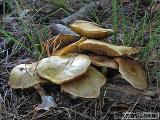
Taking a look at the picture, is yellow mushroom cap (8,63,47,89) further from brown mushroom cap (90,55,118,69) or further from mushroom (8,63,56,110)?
brown mushroom cap (90,55,118,69)

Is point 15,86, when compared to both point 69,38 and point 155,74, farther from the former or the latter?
point 155,74

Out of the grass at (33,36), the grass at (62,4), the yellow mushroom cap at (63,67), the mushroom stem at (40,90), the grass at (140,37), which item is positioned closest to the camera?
the yellow mushroom cap at (63,67)

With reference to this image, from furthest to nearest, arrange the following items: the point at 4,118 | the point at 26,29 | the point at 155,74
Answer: the point at 26,29
the point at 155,74
the point at 4,118

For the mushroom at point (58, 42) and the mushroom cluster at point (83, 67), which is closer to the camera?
the mushroom cluster at point (83, 67)

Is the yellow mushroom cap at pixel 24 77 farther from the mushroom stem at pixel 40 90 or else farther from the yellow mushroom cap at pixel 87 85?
the yellow mushroom cap at pixel 87 85

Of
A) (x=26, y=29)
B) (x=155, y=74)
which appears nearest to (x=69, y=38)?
(x=26, y=29)

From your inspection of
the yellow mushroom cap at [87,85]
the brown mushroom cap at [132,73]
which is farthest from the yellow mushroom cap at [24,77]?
the brown mushroom cap at [132,73]
